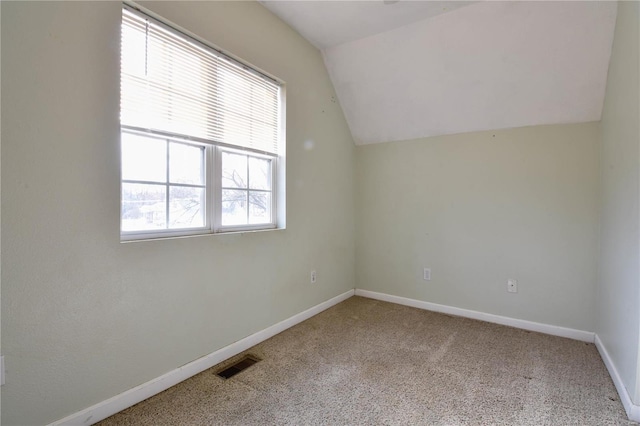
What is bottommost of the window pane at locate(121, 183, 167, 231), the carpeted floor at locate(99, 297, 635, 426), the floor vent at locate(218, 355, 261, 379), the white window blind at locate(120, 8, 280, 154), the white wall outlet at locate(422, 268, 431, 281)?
the carpeted floor at locate(99, 297, 635, 426)

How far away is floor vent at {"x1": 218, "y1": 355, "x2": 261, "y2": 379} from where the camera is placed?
2.06 metres

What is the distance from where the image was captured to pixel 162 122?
6.23 feet

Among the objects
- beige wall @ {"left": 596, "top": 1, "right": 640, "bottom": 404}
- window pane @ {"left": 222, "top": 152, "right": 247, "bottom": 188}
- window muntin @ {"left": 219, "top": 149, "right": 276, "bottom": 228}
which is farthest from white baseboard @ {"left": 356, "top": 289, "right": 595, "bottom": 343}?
window pane @ {"left": 222, "top": 152, "right": 247, "bottom": 188}

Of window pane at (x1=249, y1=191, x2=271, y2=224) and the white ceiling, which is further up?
the white ceiling

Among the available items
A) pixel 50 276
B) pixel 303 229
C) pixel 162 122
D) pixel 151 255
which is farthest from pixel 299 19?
pixel 50 276

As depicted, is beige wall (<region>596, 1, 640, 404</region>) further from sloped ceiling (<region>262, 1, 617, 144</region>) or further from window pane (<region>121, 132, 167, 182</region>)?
window pane (<region>121, 132, 167, 182</region>)

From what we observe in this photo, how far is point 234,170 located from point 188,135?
47 cm

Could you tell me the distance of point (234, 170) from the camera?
7.98ft

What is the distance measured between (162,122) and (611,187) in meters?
3.09

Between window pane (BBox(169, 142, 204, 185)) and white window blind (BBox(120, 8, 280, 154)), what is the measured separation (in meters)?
0.09

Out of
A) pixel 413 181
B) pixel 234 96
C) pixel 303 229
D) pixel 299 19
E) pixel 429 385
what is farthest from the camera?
pixel 413 181

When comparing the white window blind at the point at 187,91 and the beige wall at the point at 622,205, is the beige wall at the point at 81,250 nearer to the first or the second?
the white window blind at the point at 187,91

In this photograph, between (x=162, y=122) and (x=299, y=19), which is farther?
(x=299, y=19)

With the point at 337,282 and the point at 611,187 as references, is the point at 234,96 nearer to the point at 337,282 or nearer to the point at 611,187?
the point at 337,282
